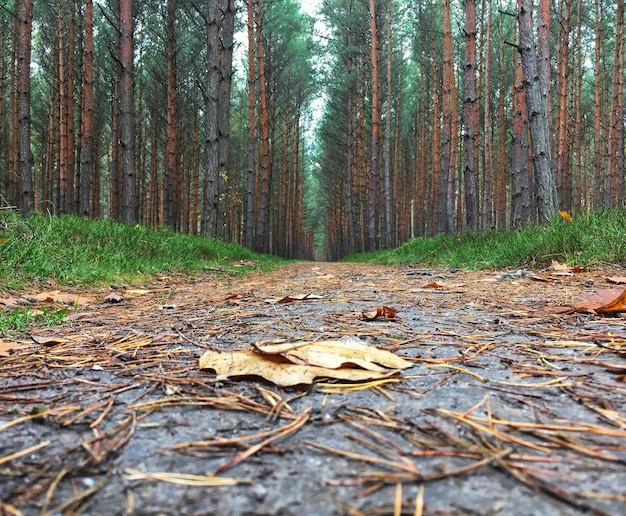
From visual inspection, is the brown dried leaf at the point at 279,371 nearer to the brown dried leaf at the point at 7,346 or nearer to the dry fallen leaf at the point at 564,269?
the brown dried leaf at the point at 7,346

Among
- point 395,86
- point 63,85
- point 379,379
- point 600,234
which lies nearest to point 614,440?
point 379,379

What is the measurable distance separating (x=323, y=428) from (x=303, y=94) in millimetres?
24617

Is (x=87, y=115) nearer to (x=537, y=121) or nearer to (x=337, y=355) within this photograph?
(x=537, y=121)

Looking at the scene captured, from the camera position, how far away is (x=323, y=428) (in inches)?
33.2

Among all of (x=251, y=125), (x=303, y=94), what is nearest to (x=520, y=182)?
(x=251, y=125)

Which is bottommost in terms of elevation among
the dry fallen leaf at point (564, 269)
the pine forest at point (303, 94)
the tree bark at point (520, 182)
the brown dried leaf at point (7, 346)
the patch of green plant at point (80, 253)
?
the brown dried leaf at point (7, 346)

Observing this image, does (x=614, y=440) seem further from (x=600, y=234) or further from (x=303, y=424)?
(x=600, y=234)

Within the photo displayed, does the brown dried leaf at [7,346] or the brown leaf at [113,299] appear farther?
the brown leaf at [113,299]

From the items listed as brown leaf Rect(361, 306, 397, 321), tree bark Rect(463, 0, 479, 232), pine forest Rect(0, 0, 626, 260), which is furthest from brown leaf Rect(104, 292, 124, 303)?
tree bark Rect(463, 0, 479, 232)

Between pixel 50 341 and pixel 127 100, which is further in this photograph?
pixel 127 100

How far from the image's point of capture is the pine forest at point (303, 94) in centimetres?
842

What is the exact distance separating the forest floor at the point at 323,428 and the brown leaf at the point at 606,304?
195 millimetres

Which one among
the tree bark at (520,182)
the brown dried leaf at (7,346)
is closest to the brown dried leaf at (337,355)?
the brown dried leaf at (7,346)

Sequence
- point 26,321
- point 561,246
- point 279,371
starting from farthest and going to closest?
1. point 561,246
2. point 26,321
3. point 279,371
